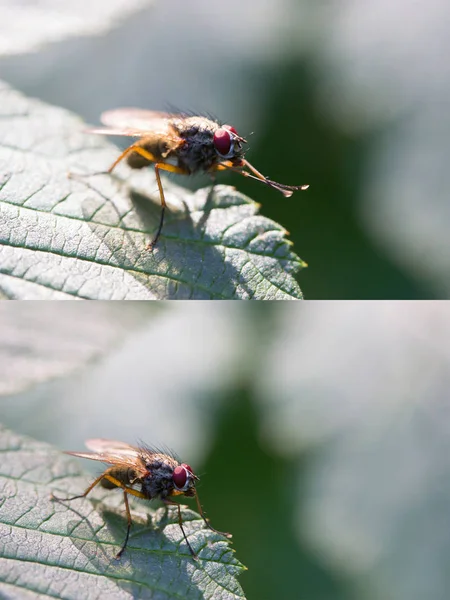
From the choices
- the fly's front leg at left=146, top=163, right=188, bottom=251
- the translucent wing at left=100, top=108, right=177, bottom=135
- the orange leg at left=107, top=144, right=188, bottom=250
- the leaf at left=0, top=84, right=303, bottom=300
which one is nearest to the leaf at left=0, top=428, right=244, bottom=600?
the leaf at left=0, top=84, right=303, bottom=300

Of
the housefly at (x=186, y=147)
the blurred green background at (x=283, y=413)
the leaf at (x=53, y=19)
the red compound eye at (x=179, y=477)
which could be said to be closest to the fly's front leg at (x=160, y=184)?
the housefly at (x=186, y=147)

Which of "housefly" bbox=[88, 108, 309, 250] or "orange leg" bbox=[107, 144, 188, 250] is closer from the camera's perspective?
"orange leg" bbox=[107, 144, 188, 250]

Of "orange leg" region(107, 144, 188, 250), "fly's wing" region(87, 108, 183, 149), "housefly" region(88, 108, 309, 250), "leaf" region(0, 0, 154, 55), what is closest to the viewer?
"orange leg" region(107, 144, 188, 250)

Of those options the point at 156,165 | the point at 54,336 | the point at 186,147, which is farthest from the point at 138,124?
the point at 54,336

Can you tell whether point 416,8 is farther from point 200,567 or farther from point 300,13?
point 200,567

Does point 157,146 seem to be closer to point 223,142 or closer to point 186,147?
point 186,147

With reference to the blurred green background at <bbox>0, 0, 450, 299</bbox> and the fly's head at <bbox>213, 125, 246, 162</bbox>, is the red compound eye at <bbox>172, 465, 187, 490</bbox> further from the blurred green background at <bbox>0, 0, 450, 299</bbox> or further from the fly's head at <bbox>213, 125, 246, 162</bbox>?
the fly's head at <bbox>213, 125, 246, 162</bbox>

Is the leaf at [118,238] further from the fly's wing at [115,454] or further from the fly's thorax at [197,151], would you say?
the fly's wing at [115,454]

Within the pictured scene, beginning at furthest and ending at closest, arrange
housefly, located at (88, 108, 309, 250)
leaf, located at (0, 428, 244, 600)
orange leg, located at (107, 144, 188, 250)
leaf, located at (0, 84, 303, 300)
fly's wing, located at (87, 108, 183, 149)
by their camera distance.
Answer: fly's wing, located at (87, 108, 183, 149)
housefly, located at (88, 108, 309, 250)
orange leg, located at (107, 144, 188, 250)
leaf, located at (0, 84, 303, 300)
leaf, located at (0, 428, 244, 600)
